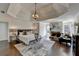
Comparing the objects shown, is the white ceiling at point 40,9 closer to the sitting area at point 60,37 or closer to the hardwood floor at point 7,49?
the sitting area at point 60,37

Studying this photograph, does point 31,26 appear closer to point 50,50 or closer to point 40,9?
point 40,9

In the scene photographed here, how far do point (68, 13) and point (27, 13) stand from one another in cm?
89

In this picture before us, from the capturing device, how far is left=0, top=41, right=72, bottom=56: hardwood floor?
243 cm

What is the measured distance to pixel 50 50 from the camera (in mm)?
2520

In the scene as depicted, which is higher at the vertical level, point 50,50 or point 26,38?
point 26,38

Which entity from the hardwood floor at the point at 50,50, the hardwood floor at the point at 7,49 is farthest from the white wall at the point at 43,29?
the hardwood floor at the point at 7,49

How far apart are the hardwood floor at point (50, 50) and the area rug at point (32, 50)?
9cm

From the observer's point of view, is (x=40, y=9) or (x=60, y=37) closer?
(x=40, y=9)

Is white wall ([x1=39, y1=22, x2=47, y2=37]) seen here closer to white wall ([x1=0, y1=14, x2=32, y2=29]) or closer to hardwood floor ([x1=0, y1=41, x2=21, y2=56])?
white wall ([x1=0, y1=14, x2=32, y2=29])

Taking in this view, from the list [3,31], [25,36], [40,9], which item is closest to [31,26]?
[25,36]

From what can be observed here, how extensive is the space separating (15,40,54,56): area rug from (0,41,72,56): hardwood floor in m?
0.09

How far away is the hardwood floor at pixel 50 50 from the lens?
2430mm

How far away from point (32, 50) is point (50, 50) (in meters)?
0.40

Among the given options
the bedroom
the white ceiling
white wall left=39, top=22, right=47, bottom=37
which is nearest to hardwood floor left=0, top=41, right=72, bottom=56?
the bedroom
